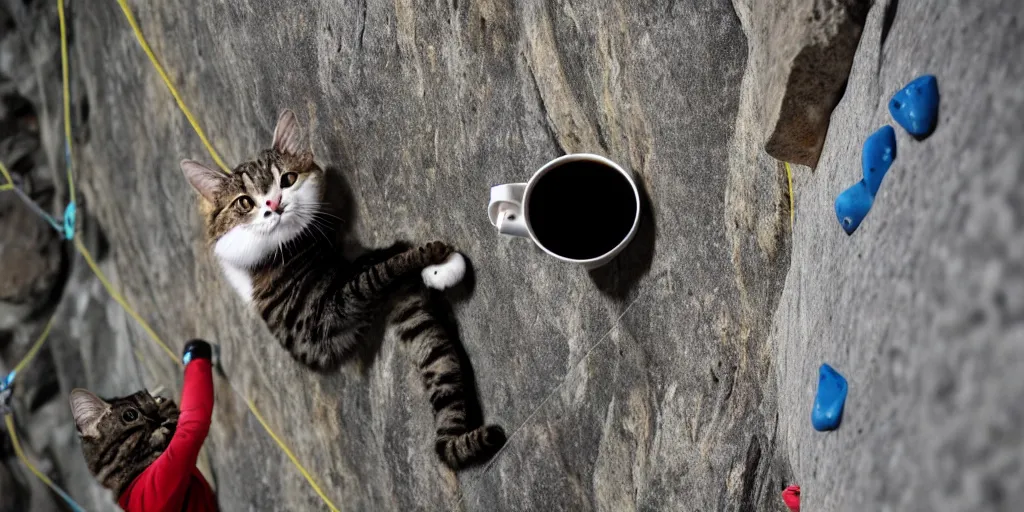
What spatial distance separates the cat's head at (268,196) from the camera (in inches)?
58.7

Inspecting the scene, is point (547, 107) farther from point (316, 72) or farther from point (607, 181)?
point (316, 72)

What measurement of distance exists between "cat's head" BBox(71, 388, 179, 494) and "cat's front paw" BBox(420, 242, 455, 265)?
781 millimetres

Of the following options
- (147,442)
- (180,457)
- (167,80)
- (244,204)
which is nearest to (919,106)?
(244,204)

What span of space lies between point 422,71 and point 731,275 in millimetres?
650

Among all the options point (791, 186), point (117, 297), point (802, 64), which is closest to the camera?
point (802, 64)

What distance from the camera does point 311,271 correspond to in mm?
1509

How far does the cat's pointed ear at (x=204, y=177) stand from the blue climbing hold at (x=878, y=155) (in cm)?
134

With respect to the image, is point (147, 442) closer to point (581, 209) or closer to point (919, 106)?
point (581, 209)

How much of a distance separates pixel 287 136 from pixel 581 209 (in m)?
0.72

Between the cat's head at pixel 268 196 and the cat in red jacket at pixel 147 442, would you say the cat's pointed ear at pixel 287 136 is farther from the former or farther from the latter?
the cat in red jacket at pixel 147 442

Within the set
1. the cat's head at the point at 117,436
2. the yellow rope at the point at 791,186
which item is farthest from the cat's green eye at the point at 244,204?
the yellow rope at the point at 791,186

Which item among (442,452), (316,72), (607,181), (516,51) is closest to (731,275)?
(607,181)

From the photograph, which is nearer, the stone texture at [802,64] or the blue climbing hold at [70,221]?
the stone texture at [802,64]

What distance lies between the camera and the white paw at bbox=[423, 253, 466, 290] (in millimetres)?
1284
